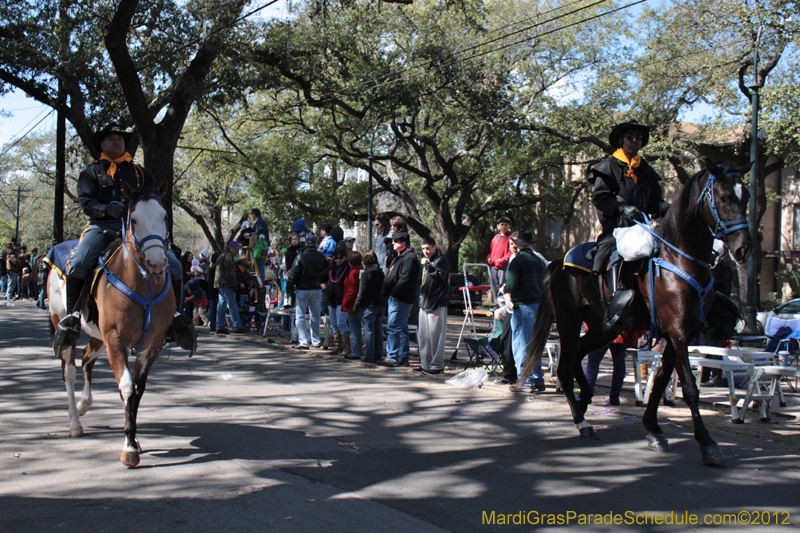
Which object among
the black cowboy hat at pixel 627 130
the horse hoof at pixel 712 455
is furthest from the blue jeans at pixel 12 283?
the horse hoof at pixel 712 455

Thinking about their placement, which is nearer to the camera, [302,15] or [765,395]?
[765,395]

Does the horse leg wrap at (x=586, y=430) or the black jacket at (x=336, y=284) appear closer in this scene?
the horse leg wrap at (x=586, y=430)

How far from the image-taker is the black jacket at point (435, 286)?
10.9 metres

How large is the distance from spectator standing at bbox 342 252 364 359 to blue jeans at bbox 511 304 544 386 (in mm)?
3318

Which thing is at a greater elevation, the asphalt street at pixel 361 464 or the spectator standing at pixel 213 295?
the spectator standing at pixel 213 295

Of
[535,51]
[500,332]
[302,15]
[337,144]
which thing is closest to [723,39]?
[535,51]

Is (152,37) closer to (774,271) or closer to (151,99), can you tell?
(151,99)

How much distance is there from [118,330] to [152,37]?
1524cm

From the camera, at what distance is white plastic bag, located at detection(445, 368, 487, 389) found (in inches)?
385

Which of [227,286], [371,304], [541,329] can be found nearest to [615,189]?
[541,329]

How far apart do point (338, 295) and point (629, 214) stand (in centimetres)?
713

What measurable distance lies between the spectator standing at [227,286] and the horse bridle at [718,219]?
11659 millimetres

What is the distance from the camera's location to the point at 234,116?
124 feet

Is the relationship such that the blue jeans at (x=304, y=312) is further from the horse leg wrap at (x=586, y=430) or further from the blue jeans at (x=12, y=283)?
the blue jeans at (x=12, y=283)
